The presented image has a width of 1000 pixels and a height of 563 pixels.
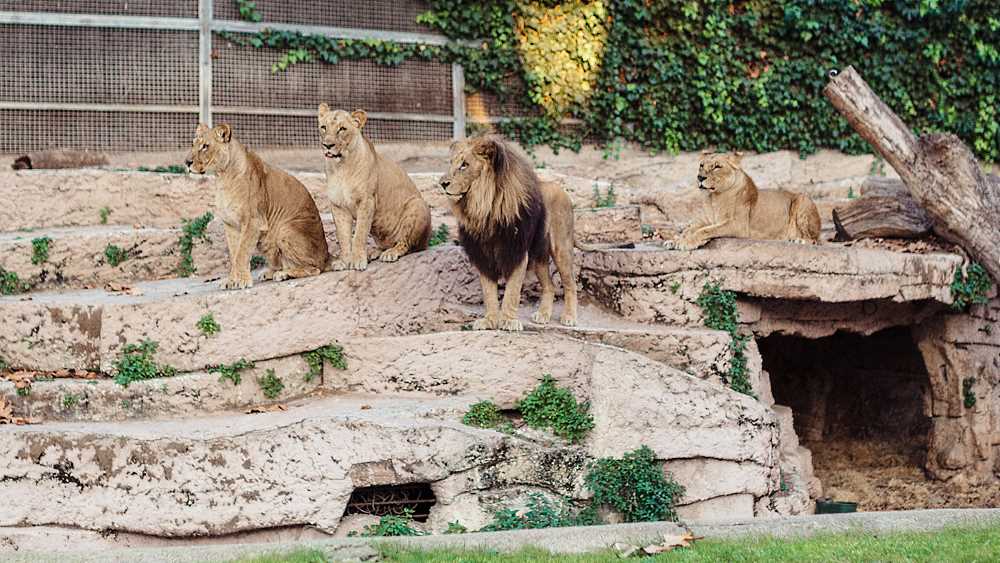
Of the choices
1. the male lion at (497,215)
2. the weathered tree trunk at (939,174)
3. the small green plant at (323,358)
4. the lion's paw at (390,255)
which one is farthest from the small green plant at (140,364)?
the weathered tree trunk at (939,174)

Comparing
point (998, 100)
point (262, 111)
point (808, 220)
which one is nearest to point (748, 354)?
point (808, 220)

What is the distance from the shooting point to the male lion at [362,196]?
9.36 meters

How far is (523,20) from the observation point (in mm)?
15883

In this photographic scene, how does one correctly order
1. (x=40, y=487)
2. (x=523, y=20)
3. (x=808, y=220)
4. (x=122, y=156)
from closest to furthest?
(x=40, y=487)
(x=808, y=220)
(x=122, y=156)
(x=523, y=20)

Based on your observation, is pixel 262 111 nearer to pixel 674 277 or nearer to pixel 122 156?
pixel 122 156

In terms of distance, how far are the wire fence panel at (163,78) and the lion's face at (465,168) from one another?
263 inches

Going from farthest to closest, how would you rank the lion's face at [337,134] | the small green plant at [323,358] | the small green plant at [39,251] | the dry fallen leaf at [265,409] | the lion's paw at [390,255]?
the small green plant at [39,251] → the lion's paw at [390,255] → the small green plant at [323,358] → the lion's face at [337,134] → the dry fallen leaf at [265,409]

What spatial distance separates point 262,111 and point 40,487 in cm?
792

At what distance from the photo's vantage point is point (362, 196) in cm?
943

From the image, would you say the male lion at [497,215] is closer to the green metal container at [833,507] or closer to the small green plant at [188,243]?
the green metal container at [833,507]

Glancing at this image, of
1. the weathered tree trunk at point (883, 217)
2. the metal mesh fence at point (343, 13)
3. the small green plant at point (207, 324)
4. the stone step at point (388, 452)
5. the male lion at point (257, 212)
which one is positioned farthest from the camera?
the metal mesh fence at point (343, 13)

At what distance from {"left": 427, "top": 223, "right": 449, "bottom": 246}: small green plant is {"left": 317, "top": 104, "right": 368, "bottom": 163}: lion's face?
2.25 m

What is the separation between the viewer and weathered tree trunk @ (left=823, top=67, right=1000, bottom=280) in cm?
1127

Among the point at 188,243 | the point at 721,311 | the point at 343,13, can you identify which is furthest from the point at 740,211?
the point at 343,13
